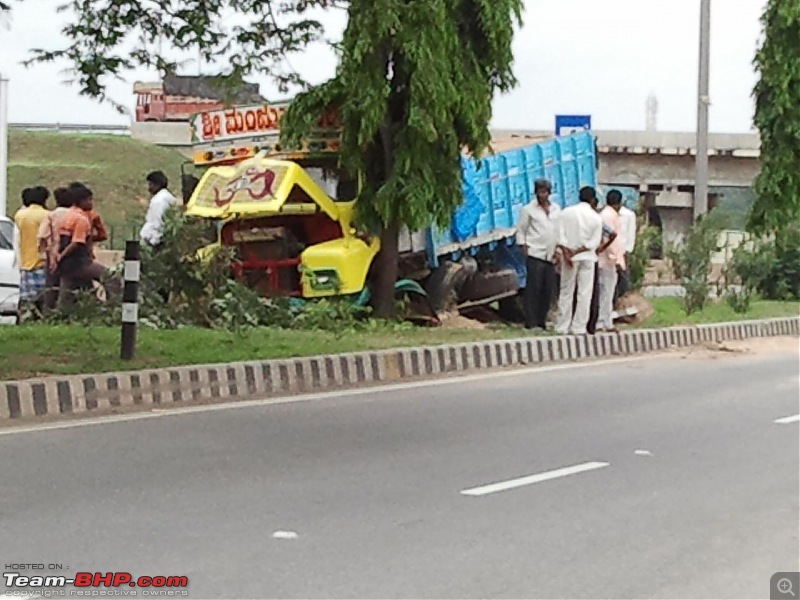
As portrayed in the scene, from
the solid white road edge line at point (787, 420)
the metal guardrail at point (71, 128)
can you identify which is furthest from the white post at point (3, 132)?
the metal guardrail at point (71, 128)

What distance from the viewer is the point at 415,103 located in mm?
17688

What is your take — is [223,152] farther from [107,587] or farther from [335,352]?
[107,587]

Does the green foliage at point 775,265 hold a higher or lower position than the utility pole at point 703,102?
lower

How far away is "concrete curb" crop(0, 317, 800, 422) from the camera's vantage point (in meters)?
11.0

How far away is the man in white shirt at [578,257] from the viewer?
17125 mm

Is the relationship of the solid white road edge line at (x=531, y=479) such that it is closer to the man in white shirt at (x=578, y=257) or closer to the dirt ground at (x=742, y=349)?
the man in white shirt at (x=578, y=257)

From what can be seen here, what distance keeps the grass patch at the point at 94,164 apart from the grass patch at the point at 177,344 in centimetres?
2985

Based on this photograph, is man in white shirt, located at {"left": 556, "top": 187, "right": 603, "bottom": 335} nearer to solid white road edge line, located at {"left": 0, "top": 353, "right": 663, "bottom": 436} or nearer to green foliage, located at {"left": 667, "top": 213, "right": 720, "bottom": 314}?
solid white road edge line, located at {"left": 0, "top": 353, "right": 663, "bottom": 436}

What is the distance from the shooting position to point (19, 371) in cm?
1163

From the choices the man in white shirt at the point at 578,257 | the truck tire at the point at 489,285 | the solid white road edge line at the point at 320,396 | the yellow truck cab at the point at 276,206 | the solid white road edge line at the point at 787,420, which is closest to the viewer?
the solid white road edge line at the point at 320,396

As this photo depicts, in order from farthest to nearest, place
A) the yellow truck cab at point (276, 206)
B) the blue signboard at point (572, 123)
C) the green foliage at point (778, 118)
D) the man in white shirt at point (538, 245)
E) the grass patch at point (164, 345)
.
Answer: the green foliage at point (778, 118), the blue signboard at point (572, 123), the man in white shirt at point (538, 245), the yellow truck cab at point (276, 206), the grass patch at point (164, 345)

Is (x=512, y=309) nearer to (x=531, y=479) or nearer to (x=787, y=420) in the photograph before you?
(x=787, y=420)

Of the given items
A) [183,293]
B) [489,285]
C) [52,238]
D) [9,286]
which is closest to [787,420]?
[183,293]

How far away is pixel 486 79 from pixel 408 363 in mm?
5424
